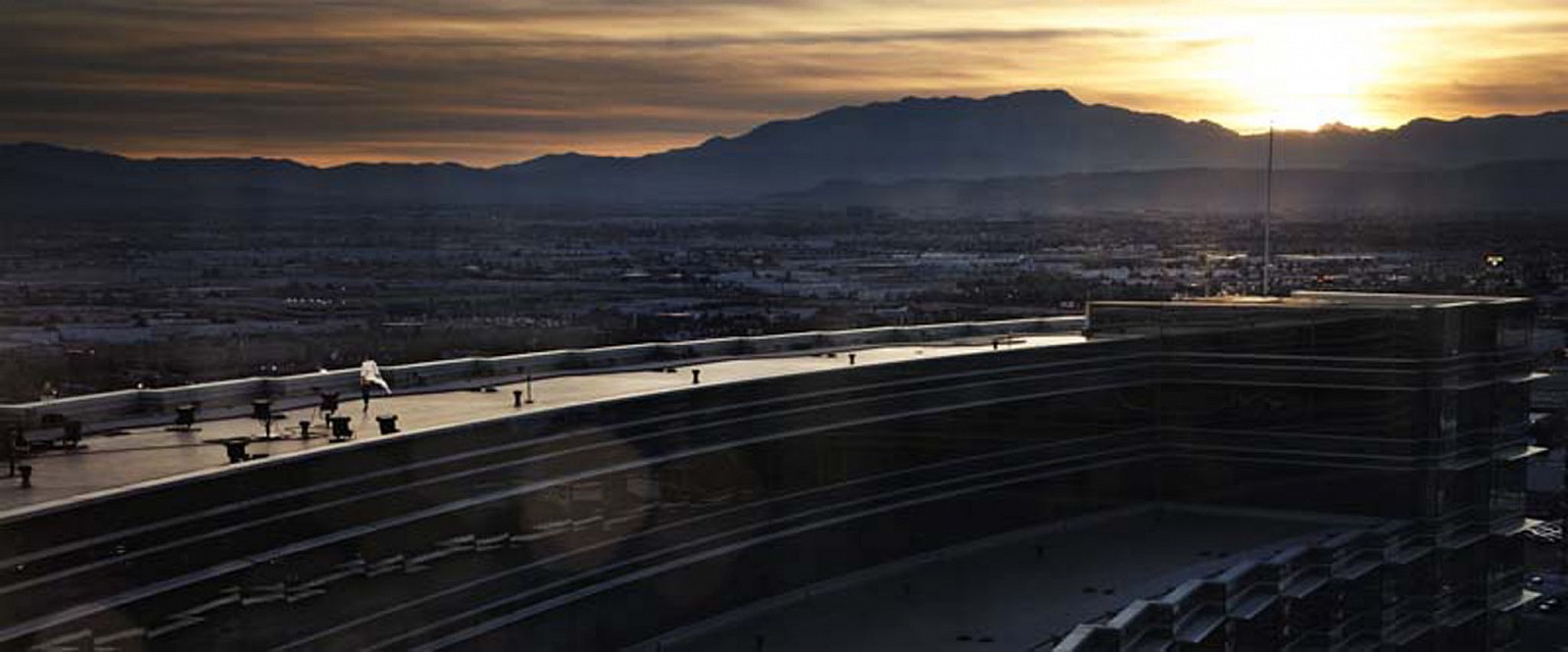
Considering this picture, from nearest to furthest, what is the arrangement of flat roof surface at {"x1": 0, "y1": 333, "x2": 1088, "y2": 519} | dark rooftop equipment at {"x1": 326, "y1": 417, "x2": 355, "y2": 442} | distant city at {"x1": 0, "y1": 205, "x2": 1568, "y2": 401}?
flat roof surface at {"x1": 0, "y1": 333, "x2": 1088, "y2": 519}, dark rooftop equipment at {"x1": 326, "y1": 417, "x2": 355, "y2": 442}, distant city at {"x1": 0, "y1": 205, "x2": 1568, "y2": 401}

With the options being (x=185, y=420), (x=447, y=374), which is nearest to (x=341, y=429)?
(x=185, y=420)

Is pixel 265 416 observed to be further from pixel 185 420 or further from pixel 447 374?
pixel 447 374

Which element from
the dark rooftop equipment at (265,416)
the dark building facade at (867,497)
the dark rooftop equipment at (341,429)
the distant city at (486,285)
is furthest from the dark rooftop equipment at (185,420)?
the distant city at (486,285)

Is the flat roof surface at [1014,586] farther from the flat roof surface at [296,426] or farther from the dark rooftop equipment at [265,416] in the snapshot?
the dark rooftop equipment at [265,416]

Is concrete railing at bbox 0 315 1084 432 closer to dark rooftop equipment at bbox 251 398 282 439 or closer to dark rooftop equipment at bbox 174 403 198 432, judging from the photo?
dark rooftop equipment at bbox 174 403 198 432

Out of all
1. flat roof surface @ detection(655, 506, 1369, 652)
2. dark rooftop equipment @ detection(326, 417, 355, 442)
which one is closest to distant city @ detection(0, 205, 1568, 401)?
dark rooftop equipment @ detection(326, 417, 355, 442)

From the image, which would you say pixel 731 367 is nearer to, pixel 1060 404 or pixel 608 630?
pixel 1060 404
